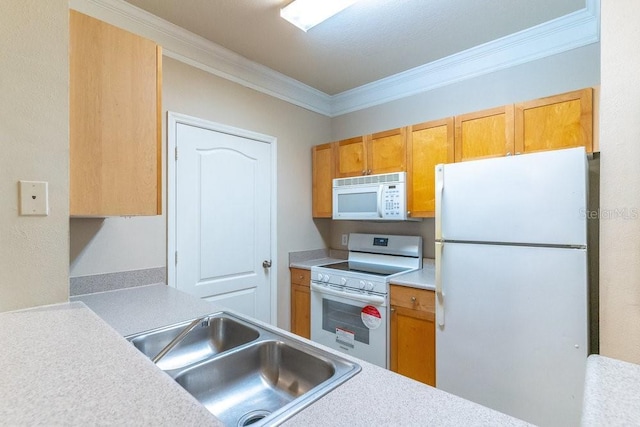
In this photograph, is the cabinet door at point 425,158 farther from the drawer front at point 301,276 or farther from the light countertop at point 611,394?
the light countertop at point 611,394

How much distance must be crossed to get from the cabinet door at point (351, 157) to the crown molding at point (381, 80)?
51 centimetres

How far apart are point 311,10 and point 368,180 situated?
131 cm

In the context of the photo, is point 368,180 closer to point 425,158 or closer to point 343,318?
point 425,158

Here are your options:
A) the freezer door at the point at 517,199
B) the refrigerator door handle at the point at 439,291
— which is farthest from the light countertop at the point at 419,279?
the freezer door at the point at 517,199

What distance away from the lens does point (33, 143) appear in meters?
0.99

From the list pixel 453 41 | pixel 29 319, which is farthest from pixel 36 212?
pixel 453 41

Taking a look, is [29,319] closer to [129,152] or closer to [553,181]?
[129,152]

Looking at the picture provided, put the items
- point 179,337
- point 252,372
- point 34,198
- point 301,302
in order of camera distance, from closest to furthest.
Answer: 1. point 34,198
2. point 252,372
3. point 179,337
4. point 301,302

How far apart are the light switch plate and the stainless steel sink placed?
1.80 feet

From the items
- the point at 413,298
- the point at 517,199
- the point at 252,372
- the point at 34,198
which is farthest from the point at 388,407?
the point at 413,298

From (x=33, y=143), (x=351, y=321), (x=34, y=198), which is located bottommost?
(x=351, y=321)

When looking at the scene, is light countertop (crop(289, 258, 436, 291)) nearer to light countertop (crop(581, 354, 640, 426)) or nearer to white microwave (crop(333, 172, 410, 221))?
white microwave (crop(333, 172, 410, 221))

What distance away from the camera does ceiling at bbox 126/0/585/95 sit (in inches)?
72.9

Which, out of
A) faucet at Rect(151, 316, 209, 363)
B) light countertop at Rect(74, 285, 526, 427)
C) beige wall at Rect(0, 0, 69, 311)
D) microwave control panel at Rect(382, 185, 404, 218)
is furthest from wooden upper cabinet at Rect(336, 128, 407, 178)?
beige wall at Rect(0, 0, 69, 311)
